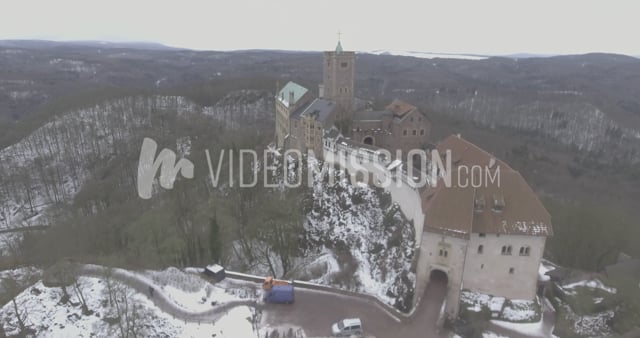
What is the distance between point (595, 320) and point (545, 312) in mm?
3311

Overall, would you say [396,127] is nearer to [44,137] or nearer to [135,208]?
[135,208]

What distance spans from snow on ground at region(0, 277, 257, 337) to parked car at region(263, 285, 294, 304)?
6.07 feet

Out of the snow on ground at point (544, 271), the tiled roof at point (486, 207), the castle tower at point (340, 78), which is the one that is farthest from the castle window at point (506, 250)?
the castle tower at point (340, 78)

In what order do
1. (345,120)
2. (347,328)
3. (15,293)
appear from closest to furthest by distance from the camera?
(15,293), (347,328), (345,120)

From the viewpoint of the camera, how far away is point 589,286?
32094 millimetres

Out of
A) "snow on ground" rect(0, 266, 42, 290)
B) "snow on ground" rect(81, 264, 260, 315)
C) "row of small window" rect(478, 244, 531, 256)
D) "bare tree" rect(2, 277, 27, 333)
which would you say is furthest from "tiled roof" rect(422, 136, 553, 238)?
"snow on ground" rect(0, 266, 42, 290)

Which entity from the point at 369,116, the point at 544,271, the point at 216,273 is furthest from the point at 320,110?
the point at 544,271

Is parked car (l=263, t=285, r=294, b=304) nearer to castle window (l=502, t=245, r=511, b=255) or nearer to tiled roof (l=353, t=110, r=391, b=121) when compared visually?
castle window (l=502, t=245, r=511, b=255)

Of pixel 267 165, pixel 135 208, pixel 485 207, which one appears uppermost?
pixel 485 207

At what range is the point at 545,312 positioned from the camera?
31.6 metres

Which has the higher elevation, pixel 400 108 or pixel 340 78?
pixel 340 78

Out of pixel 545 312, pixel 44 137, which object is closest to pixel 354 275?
pixel 545 312

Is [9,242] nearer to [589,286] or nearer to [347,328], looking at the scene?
[347,328]

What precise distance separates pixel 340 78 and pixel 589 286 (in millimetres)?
37853
